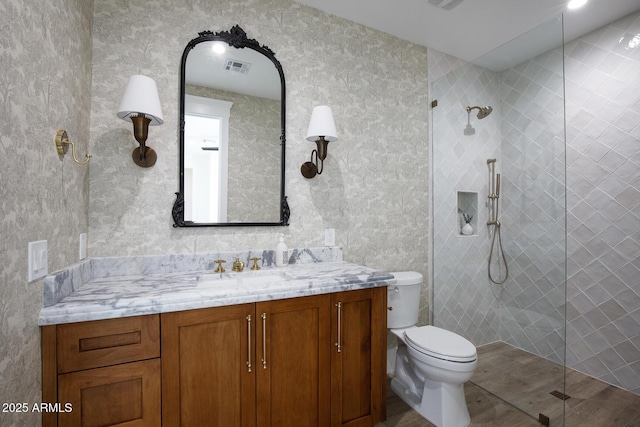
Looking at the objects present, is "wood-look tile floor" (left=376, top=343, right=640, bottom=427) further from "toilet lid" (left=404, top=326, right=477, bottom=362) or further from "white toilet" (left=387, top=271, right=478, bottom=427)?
"toilet lid" (left=404, top=326, right=477, bottom=362)

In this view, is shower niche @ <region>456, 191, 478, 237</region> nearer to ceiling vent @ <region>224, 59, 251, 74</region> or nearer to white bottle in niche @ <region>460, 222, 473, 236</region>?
white bottle in niche @ <region>460, 222, 473, 236</region>

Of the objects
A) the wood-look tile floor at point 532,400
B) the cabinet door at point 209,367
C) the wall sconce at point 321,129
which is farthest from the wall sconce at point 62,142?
the wood-look tile floor at point 532,400

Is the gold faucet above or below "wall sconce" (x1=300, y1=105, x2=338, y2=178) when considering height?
Result: below

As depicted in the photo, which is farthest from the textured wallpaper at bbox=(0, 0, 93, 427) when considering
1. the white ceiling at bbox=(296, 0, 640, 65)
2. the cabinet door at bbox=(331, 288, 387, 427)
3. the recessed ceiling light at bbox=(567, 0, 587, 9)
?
the recessed ceiling light at bbox=(567, 0, 587, 9)

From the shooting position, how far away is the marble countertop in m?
1.09

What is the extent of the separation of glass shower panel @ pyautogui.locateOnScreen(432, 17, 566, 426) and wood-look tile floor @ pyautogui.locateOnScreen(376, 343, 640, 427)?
1cm

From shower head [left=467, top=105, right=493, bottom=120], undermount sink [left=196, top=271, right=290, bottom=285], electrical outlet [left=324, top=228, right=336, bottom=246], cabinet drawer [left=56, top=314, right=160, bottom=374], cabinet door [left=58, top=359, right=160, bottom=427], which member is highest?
shower head [left=467, top=105, right=493, bottom=120]

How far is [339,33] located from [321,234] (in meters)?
1.47

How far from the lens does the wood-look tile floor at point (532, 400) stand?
1813 mm

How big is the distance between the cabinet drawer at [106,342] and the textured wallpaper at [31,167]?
0.08 m

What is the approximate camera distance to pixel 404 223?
246 centimetres

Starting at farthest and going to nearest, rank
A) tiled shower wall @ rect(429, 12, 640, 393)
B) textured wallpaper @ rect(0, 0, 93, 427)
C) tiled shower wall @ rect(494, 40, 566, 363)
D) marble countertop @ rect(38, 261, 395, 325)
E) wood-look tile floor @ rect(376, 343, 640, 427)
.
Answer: tiled shower wall @ rect(429, 12, 640, 393) < tiled shower wall @ rect(494, 40, 566, 363) < wood-look tile floor @ rect(376, 343, 640, 427) < marble countertop @ rect(38, 261, 395, 325) < textured wallpaper @ rect(0, 0, 93, 427)

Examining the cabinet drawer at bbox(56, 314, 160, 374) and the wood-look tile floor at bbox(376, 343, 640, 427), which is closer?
the cabinet drawer at bbox(56, 314, 160, 374)

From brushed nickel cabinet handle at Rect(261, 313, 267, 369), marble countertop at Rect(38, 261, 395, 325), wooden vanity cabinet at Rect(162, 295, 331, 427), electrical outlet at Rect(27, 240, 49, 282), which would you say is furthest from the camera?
brushed nickel cabinet handle at Rect(261, 313, 267, 369)
